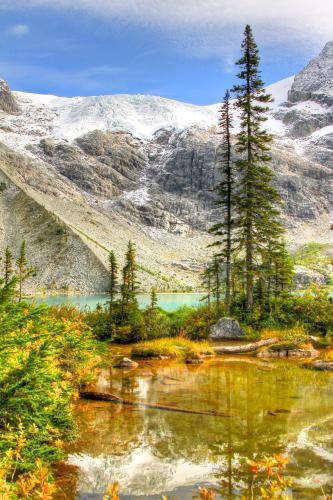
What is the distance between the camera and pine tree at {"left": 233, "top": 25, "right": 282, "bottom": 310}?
29031 mm

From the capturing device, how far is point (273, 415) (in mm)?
10375

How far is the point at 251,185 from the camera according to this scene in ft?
99.4

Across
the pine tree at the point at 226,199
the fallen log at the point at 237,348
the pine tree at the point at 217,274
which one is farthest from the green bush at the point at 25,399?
the pine tree at the point at 217,274

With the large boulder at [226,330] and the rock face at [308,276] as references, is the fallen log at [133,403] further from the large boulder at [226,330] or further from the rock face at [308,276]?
the rock face at [308,276]

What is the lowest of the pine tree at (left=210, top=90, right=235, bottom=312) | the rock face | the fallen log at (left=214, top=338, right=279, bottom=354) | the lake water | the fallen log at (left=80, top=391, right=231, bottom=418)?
the lake water

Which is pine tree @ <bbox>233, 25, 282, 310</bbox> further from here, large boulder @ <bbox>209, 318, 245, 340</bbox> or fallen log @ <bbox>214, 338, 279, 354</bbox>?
fallen log @ <bbox>214, 338, 279, 354</bbox>

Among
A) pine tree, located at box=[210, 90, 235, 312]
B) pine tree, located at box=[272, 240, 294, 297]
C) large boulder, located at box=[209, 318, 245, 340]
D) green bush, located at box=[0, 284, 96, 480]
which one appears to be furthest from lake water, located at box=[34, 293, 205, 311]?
green bush, located at box=[0, 284, 96, 480]

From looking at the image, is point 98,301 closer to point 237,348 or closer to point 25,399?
point 237,348

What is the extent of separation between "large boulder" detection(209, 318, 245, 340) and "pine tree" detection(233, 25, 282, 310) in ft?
9.32

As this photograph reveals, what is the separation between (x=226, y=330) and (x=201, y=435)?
1685 centimetres

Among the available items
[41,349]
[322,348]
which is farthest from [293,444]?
[322,348]

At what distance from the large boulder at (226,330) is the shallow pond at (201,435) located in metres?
10.2

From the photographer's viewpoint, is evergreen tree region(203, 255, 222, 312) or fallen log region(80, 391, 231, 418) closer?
fallen log region(80, 391, 231, 418)

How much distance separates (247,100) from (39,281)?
3510 inches
